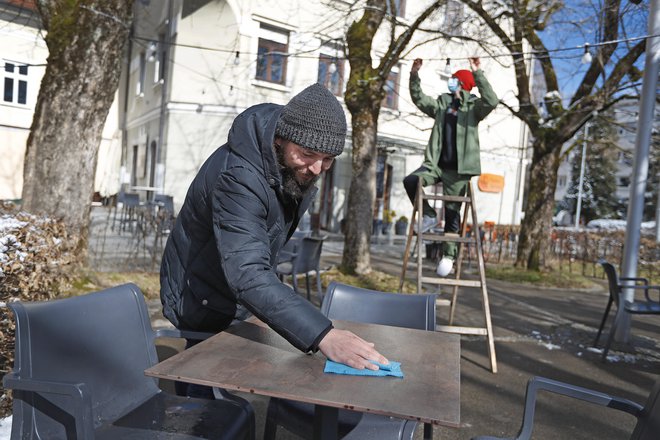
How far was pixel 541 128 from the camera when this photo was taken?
11.3 meters

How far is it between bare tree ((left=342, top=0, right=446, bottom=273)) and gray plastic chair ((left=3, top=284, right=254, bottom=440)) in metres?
6.49

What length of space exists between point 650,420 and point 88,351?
81.7 inches

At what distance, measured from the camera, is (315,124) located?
1896 millimetres

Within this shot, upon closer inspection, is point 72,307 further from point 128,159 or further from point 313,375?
point 128,159

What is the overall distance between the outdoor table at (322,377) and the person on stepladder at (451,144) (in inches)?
129

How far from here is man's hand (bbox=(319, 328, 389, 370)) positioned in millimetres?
1692

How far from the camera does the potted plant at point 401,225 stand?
2017 cm

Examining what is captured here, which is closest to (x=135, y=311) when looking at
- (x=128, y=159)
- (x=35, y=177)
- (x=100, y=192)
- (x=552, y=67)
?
(x=35, y=177)

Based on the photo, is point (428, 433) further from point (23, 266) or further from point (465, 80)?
point (465, 80)

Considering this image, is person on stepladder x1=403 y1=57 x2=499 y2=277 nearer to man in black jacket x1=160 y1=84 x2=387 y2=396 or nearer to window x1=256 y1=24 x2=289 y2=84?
man in black jacket x1=160 y1=84 x2=387 y2=396

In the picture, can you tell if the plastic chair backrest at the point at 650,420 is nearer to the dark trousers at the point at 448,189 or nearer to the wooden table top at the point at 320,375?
the wooden table top at the point at 320,375

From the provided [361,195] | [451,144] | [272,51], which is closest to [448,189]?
[451,144]

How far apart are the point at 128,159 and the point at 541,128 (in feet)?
57.6

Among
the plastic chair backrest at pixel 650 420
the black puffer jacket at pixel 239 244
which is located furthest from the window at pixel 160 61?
the plastic chair backrest at pixel 650 420
